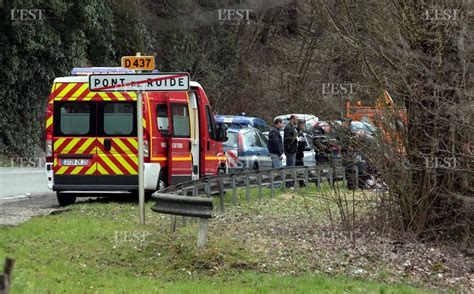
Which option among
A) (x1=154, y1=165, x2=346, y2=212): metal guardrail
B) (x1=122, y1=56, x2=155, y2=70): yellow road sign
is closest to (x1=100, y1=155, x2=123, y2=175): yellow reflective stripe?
(x1=154, y1=165, x2=346, y2=212): metal guardrail

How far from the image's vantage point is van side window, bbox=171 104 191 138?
1967 centimetres

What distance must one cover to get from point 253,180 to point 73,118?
4.16 meters

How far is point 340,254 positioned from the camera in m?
12.4

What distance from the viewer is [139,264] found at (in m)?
11.6

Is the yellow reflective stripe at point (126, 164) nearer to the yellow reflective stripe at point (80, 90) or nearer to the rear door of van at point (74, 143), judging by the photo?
the rear door of van at point (74, 143)

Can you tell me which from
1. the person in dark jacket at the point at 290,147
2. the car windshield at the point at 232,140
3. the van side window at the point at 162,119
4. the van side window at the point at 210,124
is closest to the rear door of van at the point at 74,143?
the van side window at the point at 162,119

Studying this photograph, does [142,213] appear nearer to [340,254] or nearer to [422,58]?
[340,254]

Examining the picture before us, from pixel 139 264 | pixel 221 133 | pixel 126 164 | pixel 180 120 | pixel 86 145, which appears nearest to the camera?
pixel 139 264

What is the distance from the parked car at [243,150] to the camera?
2611 centimetres

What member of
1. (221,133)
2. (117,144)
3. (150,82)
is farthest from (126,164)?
(150,82)

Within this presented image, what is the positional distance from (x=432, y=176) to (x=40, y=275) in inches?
250

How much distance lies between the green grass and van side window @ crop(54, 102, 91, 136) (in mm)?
4245

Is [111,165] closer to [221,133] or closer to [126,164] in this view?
[126,164]

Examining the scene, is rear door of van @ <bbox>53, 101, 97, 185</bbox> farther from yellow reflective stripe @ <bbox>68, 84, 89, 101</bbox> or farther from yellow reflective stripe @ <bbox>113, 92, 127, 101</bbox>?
yellow reflective stripe @ <bbox>113, 92, 127, 101</bbox>
